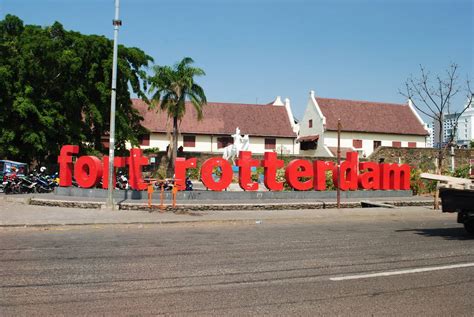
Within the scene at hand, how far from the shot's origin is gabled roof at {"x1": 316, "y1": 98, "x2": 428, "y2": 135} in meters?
55.0

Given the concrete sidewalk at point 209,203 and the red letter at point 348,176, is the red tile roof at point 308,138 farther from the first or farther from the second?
the concrete sidewalk at point 209,203

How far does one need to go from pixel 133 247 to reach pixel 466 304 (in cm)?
654

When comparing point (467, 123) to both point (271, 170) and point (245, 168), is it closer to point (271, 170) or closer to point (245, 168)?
point (271, 170)

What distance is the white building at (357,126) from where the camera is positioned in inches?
2116

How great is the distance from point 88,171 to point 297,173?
31.4 ft

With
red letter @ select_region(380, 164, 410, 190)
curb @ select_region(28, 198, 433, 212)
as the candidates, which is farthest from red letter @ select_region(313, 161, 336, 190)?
red letter @ select_region(380, 164, 410, 190)

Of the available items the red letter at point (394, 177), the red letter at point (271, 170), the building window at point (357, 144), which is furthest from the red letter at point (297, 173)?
the building window at point (357, 144)

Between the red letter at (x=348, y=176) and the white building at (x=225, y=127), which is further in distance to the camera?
the white building at (x=225, y=127)

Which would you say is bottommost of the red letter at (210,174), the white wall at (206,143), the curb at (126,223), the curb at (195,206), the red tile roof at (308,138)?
the curb at (126,223)

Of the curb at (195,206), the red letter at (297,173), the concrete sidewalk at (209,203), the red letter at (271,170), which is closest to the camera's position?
the curb at (195,206)

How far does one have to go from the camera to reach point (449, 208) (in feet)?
39.3

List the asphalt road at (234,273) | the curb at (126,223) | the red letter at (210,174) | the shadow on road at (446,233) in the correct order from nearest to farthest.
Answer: the asphalt road at (234,273) < the shadow on road at (446,233) < the curb at (126,223) < the red letter at (210,174)

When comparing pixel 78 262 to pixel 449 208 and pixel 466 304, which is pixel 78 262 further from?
pixel 449 208

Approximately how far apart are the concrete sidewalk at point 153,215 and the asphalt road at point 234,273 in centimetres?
139
